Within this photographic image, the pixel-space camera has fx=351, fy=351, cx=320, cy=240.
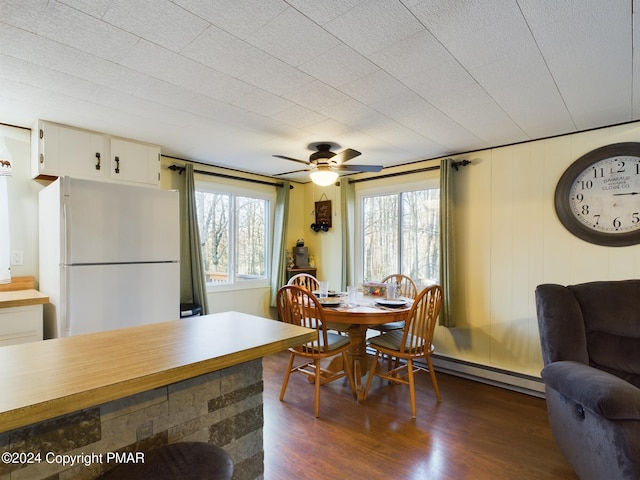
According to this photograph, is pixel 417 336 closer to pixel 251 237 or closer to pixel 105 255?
pixel 105 255

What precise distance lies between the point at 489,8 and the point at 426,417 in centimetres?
260

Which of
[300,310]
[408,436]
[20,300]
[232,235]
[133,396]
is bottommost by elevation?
[408,436]

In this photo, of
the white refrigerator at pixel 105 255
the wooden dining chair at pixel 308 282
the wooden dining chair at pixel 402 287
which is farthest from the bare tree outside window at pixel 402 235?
the white refrigerator at pixel 105 255

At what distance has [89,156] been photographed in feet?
9.26

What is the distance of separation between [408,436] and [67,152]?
327 centimetres

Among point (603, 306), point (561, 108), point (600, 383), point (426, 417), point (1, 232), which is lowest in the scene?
point (426, 417)

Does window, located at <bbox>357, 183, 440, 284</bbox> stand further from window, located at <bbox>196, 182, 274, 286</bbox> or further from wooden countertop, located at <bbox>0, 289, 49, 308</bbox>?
wooden countertop, located at <bbox>0, 289, 49, 308</bbox>

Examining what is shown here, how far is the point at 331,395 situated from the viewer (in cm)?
306

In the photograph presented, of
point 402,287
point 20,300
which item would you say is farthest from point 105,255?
point 402,287

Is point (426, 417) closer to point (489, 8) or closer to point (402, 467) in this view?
point (402, 467)

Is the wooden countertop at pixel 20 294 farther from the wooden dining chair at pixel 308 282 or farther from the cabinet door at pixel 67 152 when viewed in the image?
the wooden dining chair at pixel 308 282

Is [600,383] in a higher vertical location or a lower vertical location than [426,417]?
higher

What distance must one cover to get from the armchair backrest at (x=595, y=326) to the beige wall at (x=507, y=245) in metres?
0.86

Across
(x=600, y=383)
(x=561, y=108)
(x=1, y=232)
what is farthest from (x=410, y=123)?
(x=1, y=232)
